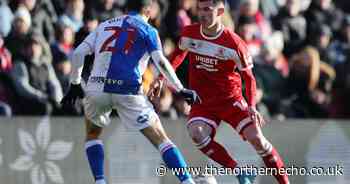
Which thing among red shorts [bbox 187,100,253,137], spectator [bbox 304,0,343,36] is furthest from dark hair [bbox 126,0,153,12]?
spectator [bbox 304,0,343,36]

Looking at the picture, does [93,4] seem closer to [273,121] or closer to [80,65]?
[273,121]

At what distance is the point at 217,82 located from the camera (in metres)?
12.7

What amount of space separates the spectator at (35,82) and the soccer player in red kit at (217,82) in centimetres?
273

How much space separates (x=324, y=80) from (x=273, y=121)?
325 centimetres

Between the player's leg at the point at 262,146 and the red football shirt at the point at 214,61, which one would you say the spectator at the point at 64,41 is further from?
the player's leg at the point at 262,146

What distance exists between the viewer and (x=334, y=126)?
50.0ft

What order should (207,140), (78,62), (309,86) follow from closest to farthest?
1. (78,62)
2. (207,140)
3. (309,86)

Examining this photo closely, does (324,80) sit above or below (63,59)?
below

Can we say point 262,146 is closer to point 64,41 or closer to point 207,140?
point 207,140

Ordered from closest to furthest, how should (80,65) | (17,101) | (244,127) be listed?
(80,65) < (244,127) < (17,101)

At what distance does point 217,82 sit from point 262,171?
7.27 feet

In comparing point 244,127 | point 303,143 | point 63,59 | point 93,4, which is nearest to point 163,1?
point 93,4

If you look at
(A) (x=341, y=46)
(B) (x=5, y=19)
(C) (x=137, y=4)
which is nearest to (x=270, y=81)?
(A) (x=341, y=46)

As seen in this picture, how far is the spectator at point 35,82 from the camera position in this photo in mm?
14820
